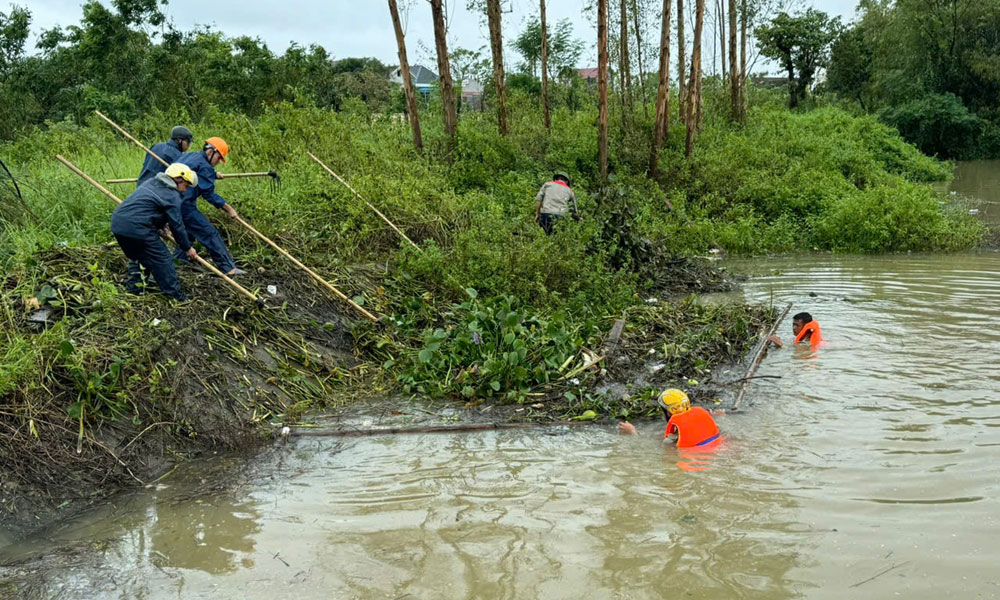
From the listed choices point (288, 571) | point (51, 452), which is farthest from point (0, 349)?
point (288, 571)

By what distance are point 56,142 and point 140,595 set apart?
1193 centimetres

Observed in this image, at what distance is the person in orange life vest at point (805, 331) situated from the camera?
25.9ft

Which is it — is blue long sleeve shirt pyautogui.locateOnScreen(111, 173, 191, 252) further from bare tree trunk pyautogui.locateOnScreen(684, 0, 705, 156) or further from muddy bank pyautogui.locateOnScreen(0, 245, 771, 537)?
bare tree trunk pyautogui.locateOnScreen(684, 0, 705, 156)

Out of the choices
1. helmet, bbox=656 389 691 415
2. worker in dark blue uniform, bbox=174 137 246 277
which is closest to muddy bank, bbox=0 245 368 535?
worker in dark blue uniform, bbox=174 137 246 277

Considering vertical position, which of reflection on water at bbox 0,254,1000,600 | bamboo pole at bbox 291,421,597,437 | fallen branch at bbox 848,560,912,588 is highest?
bamboo pole at bbox 291,421,597,437

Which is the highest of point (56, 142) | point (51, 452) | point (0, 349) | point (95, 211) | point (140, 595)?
point (56, 142)

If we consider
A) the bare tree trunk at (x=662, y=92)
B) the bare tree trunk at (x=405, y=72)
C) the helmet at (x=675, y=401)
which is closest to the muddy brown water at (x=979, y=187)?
the bare tree trunk at (x=662, y=92)

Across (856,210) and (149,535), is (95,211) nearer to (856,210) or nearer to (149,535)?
(149,535)

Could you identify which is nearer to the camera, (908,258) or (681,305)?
(681,305)

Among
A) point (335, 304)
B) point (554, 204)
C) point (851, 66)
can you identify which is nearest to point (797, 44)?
point (851, 66)

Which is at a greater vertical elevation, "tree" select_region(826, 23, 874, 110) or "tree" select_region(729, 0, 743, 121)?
"tree" select_region(826, 23, 874, 110)

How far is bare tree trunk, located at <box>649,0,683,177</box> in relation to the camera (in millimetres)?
16094

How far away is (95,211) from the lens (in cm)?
841

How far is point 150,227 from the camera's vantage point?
675cm
